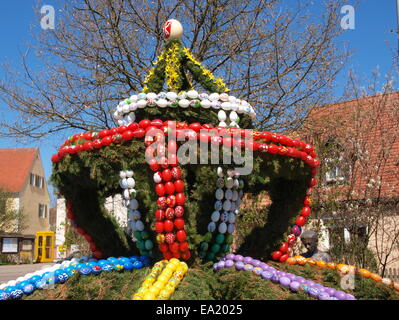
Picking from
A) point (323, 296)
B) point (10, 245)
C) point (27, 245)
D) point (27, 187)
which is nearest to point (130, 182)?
point (323, 296)

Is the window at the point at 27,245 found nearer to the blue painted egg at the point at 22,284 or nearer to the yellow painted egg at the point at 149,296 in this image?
the blue painted egg at the point at 22,284

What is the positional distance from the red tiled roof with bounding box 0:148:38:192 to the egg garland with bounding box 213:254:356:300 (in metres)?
32.6

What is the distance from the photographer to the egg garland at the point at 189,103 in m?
5.34

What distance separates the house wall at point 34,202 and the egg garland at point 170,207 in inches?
1282

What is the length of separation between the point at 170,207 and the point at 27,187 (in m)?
34.8

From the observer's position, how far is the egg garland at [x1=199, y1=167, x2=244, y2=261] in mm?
5156

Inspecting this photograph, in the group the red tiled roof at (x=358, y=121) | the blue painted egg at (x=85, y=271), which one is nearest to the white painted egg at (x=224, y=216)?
the blue painted egg at (x=85, y=271)

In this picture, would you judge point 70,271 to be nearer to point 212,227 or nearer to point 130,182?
point 130,182

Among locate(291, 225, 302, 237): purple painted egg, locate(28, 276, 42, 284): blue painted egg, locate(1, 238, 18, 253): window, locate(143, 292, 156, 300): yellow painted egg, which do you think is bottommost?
locate(1, 238, 18, 253): window

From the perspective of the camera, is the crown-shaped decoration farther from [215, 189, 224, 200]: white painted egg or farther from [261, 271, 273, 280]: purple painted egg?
[261, 271, 273, 280]: purple painted egg

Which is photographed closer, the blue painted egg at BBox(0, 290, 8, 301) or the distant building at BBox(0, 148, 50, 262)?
the blue painted egg at BBox(0, 290, 8, 301)

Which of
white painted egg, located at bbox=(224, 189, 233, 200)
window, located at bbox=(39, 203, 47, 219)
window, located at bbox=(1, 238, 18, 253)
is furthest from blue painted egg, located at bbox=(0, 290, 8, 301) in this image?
window, located at bbox=(39, 203, 47, 219)
